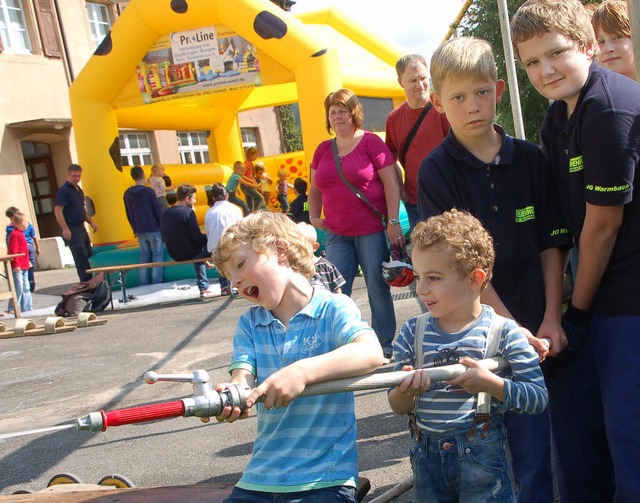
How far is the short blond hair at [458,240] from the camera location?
2240mm

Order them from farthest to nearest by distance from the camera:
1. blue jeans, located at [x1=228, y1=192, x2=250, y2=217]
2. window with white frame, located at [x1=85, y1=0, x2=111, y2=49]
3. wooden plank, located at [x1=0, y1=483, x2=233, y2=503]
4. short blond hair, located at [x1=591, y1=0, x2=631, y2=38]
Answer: window with white frame, located at [x1=85, y1=0, x2=111, y2=49]
blue jeans, located at [x1=228, y1=192, x2=250, y2=217]
short blond hair, located at [x1=591, y1=0, x2=631, y2=38]
wooden plank, located at [x1=0, y1=483, x2=233, y2=503]

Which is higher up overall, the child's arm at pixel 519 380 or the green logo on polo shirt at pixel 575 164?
the green logo on polo shirt at pixel 575 164

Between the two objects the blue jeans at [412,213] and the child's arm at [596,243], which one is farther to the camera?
the blue jeans at [412,213]

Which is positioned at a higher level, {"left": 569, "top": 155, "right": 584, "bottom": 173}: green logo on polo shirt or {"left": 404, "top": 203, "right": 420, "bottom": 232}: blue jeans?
{"left": 569, "top": 155, "right": 584, "bottom": 173}: green logo on polo shirt

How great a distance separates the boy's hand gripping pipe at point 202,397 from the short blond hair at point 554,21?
110cm

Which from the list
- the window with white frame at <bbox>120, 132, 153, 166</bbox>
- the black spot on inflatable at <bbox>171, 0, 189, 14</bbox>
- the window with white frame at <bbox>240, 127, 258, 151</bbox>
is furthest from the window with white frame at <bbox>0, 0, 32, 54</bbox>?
the black spot on inflatable at <bbox>171, 0, 189, 14</bbox>

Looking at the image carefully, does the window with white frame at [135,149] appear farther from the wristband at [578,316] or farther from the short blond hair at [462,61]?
the wristband at [578,316]

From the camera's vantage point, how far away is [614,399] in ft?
7.77

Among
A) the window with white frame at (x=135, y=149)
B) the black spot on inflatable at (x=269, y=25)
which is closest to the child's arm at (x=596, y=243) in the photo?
the black spot on inflatable at (x=269, y=25)

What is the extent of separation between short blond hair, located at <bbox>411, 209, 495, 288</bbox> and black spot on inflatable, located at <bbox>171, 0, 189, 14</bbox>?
11.6 m

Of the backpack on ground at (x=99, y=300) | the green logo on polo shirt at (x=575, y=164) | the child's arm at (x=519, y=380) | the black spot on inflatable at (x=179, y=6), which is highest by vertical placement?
the black spot on inflatable at (x=179, y=6)

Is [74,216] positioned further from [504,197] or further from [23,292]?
[504,197]

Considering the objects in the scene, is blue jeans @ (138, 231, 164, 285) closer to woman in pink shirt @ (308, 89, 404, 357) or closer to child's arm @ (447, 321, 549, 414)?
woman in pink shirt @ (308, 89, 404, 357)

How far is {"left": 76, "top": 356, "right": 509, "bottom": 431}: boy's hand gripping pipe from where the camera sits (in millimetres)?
1493
